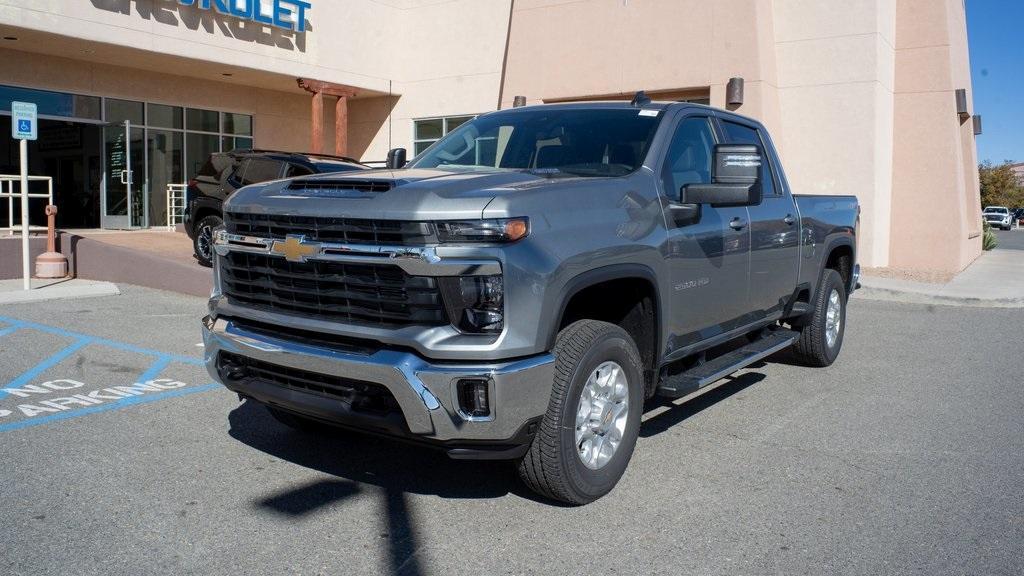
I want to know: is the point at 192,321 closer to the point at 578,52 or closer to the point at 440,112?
the point at 578,52

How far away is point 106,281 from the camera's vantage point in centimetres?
1351

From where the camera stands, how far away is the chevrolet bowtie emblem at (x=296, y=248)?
4005mm

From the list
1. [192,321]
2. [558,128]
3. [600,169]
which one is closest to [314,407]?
[600,169]

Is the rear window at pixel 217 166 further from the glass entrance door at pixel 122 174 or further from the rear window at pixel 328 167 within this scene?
the glass entrance door at pixel 122 174

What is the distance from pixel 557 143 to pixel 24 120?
9.12 metres

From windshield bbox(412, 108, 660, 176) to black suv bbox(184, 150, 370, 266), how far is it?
7152 millimetres

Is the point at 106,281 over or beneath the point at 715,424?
A: over

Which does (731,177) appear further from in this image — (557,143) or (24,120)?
(24,120)

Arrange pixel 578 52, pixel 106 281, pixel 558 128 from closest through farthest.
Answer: pixel 558 128 < pixel 106 281 < pixel 578 52

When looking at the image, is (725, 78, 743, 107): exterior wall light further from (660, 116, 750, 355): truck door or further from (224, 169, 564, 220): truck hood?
(224, 169, 564, 220): truck hood

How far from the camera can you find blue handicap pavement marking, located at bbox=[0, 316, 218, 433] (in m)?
5.80

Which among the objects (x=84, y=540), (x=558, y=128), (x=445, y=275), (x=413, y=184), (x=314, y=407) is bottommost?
(x=84, y=540)

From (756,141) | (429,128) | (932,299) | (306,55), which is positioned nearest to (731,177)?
(756,141)

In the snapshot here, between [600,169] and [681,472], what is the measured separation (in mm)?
1769
